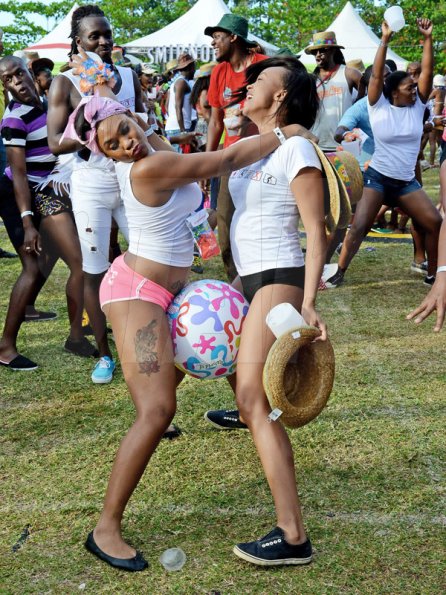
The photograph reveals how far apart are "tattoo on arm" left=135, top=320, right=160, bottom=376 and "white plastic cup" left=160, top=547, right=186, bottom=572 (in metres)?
0.72

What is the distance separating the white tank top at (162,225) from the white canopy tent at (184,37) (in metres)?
21.5

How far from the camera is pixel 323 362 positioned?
8.52 feet

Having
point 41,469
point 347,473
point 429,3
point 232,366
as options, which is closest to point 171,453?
point 41,469

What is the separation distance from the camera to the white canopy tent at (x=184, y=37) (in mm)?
23125

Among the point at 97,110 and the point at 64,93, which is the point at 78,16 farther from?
the point at 97,110

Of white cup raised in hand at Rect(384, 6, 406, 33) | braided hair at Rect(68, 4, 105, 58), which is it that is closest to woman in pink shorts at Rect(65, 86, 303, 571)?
braided hair at Rect(68, 4, 105, 58)

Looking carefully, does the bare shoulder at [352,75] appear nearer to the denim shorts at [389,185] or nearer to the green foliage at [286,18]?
the denim shorts at [389,185]

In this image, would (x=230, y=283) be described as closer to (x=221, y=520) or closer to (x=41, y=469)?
(x=221, y=520)

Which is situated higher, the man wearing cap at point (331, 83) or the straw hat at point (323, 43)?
the straw hat at point (323, 43)

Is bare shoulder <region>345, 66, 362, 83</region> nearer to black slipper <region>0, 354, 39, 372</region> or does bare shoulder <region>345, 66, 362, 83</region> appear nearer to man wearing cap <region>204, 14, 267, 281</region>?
man wearing cap <region>204, 14, 267, 281</region>

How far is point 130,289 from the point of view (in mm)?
2658

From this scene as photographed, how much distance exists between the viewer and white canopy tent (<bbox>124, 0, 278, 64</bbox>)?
910 inches

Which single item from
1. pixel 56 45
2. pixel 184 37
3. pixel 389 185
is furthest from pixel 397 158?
pixel 184 37

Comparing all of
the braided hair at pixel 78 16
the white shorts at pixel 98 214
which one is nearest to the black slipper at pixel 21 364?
the white shorts at pixel 98 214
